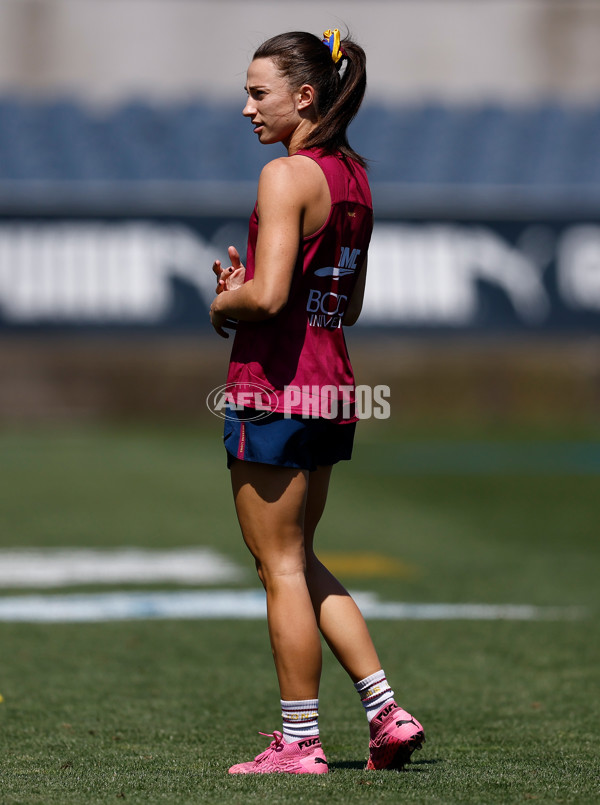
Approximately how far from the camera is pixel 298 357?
291 cm

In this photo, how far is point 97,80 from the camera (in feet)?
70.9

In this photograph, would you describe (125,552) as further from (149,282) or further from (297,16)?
(297,16)

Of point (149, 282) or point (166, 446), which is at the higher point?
point (149, 282)

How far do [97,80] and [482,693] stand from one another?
19.1 meters

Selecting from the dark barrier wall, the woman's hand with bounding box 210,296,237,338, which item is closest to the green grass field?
the woman's hand with bounding box 210,296,237,338

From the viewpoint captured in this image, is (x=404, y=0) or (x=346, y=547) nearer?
(x=346, y=547)

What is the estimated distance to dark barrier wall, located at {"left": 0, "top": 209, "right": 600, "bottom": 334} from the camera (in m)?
16.5

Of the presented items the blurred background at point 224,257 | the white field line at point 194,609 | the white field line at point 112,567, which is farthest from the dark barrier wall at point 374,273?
the white field line at point 194,609

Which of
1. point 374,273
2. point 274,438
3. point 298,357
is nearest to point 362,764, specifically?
point 274,438

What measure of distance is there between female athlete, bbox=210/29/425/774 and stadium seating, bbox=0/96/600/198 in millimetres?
15718

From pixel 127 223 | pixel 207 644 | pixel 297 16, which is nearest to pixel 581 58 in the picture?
pixel 297 16

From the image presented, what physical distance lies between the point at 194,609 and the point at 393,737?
294cm

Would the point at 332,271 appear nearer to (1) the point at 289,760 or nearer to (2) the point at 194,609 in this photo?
(1) the point at 289,760

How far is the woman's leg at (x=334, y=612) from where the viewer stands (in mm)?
3029
